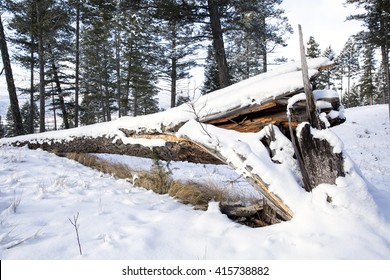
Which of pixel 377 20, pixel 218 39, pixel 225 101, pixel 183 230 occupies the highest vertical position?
pixel 377 20

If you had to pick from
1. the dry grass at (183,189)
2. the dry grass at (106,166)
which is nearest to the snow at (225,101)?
the dry grass at (183,189)

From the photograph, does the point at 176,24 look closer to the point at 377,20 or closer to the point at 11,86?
the point at 11,86

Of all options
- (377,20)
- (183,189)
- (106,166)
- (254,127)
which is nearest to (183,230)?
(183,189)

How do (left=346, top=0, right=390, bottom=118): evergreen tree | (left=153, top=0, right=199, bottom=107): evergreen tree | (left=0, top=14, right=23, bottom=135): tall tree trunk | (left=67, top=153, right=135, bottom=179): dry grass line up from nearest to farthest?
(left=67, top=153, right=135, bottom=179): dry grass → (left=153, top=0, right=199, bottom=107): evergreen tree → (left=0, top=14, right=23, bottom=135): tall tree trunk → (left=346, top=0, right=390, bottom=118): evergreen tree

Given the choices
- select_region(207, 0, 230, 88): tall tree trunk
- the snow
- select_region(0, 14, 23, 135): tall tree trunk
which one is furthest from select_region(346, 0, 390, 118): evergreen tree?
select_region(0, 14, 23, 135): tall tree trunk

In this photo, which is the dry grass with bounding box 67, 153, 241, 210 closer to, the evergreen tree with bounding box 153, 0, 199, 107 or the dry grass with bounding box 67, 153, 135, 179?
the dry grass with bounding box 67, 153, 135, 179

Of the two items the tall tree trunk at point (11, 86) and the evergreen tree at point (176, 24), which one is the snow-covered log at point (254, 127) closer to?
the evergreen tree at point (176, 24)

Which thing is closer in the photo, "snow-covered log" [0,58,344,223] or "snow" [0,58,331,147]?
"snow-covered log" [0,58,344,223]

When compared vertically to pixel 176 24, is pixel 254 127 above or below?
below

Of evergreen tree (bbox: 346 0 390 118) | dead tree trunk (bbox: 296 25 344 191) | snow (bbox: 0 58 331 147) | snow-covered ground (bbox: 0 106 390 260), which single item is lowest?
snow-covered ground (bbox: 0 106 390 260)

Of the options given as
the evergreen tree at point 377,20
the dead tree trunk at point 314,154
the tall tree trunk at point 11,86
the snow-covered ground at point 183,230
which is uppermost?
the evergreen tree at point 377,20

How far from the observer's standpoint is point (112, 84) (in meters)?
19.2

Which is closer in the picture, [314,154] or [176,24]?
[314,154]
